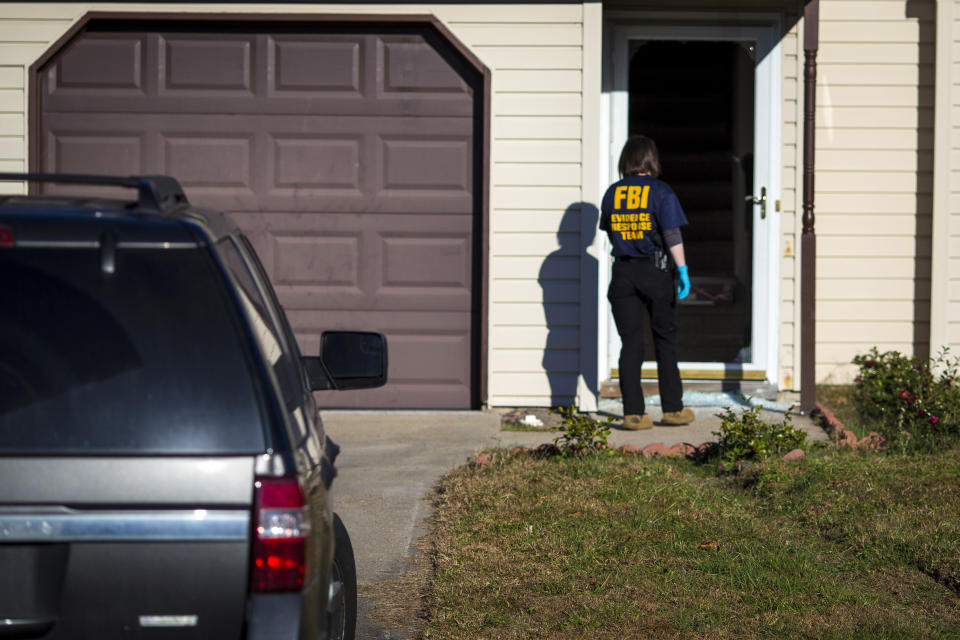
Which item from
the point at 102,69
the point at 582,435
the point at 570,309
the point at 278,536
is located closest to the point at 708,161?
the point at 570,309

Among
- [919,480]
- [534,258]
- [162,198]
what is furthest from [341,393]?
[162,198]

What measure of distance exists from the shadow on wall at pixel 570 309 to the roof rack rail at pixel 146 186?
5814 mm

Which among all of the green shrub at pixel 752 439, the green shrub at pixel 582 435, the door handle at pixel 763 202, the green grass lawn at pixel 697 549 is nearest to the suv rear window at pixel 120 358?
the green grass lawn at pixel 697 549

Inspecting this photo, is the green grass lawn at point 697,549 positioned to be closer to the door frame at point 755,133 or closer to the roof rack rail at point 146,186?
the roof rack rail at point 146,186

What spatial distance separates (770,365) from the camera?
28.7 feet

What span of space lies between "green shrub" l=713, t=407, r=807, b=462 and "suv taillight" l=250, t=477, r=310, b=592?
14.6 ft

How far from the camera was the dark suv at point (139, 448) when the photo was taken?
223cm

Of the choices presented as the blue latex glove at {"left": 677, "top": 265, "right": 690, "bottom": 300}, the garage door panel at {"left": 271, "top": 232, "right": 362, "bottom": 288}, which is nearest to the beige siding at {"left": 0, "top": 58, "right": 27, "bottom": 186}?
the garage door panel at {"left": 271, "top": 232, "right": 362, "bottom": 288}

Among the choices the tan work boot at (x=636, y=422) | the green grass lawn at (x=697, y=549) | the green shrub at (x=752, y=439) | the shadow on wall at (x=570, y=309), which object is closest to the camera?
the green grass lawn at (x=697, y=549)

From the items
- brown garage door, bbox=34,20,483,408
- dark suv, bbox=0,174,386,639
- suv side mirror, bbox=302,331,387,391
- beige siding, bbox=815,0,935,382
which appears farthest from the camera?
beige siding, bbox=815,0,935,382

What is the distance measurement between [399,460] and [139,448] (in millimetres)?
4749

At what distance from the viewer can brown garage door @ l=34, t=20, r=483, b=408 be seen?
8.57 m

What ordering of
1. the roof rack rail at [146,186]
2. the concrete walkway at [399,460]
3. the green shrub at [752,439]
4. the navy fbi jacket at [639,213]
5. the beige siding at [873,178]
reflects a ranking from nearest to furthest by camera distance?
the roof rack rail at [146,186] → the concrete walkway at [399,460] → the green shrub at [752,439] → the navy fbi jacket at [639,213] → the beige siding at [873,178]

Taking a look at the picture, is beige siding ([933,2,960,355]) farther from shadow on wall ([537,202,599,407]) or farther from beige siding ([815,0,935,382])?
shadow on wall ([537,202,599,407])
